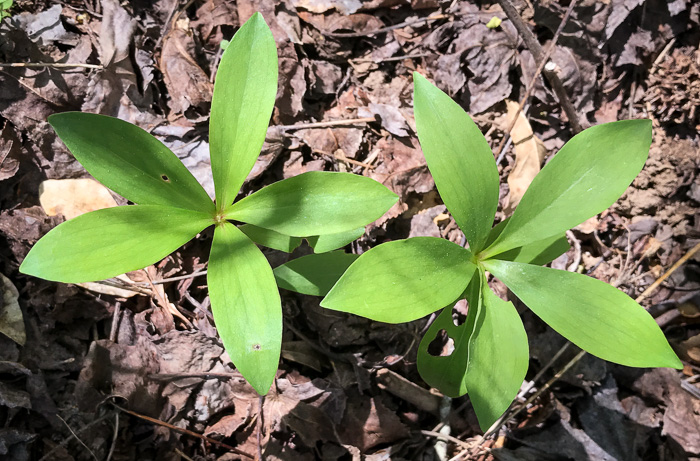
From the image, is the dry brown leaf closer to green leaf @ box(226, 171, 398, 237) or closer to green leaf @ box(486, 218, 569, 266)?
green leaf @ box(486, 218, 569, 266)

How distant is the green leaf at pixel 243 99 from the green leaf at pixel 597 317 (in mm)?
751

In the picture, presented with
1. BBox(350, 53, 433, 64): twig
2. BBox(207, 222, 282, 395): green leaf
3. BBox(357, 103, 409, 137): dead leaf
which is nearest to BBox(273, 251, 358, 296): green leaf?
BBox(207, 222, 282, 395): green leaf

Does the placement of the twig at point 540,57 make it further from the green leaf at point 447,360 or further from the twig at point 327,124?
the green leaf at point 447,360

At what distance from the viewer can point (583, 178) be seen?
1.18 meters

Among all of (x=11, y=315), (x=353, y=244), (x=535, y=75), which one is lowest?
(x=11, y=315)

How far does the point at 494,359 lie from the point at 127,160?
101 centimetres

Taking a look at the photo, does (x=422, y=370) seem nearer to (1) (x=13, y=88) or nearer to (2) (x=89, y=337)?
(2) (x=89, y=337)

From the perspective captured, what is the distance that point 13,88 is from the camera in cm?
171

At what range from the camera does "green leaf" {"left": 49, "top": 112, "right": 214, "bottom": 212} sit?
3.53 ft

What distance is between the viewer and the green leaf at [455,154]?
1147mm

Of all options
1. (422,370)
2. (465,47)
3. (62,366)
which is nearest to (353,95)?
(465,47)

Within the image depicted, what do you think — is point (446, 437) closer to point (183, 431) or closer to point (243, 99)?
point (183, 431)

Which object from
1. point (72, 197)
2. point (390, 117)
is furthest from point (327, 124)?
point (72, 197)

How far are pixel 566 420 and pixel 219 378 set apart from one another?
4.38ft
